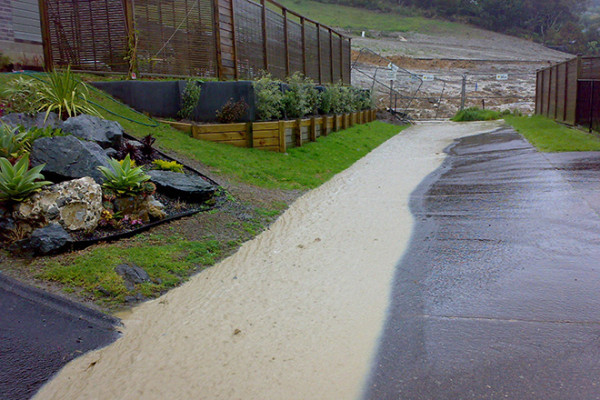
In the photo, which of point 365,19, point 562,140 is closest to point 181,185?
point 562,140

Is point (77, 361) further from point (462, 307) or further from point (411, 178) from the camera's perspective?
point (411, 178)

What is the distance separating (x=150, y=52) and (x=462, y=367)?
10851mm

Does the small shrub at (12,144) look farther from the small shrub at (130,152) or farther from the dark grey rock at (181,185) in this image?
the dark grey rock at (181,185)

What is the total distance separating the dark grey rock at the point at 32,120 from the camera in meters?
7.40

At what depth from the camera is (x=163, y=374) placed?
3.88 metres

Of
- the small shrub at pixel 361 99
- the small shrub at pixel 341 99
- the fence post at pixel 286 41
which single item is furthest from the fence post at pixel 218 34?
the small shrub at pixel 361 99

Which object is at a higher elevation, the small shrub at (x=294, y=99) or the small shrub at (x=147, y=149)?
the small shrub at (x=294, y=99)

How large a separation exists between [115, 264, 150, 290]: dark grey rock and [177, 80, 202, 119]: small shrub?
270 inches

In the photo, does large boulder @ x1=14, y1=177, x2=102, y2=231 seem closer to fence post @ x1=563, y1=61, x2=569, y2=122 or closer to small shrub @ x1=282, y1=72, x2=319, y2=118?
small shrub @ x1=282, y1=72, x2=319, y2=118

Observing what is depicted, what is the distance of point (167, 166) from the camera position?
8.22 meters

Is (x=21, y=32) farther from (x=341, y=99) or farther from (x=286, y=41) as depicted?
(x=341, y=99)

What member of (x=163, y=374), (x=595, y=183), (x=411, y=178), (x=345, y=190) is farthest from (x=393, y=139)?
(x=163, y=374)

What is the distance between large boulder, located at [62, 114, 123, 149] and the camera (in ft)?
25.1

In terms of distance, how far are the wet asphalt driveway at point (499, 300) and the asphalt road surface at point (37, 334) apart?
238 centimetres
